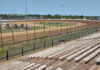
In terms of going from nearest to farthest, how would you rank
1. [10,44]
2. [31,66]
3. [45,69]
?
[45,69], [31,66], [10,44]

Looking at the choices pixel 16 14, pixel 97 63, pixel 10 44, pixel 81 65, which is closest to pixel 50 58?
A: pixel 81 65

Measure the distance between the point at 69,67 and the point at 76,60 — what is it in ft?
3.39

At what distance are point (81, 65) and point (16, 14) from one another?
152357mm

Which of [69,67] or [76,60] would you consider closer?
[69,67]

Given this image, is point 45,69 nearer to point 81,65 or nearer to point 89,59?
point 81,65

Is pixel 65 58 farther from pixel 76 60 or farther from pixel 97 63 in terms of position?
pixel 97 63

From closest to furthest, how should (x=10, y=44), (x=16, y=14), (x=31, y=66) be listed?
(x=31, y=66)
(x=10, y=44)
(x=16, y=14)

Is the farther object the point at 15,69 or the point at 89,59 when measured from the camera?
the point at 89,59

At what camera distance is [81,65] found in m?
10.3

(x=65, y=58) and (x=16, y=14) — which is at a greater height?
(x=16, y=14)

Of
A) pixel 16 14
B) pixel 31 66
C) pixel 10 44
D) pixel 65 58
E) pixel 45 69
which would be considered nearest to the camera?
pixel 45 69

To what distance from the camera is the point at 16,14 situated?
156m

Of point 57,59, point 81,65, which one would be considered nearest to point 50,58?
point 57,59

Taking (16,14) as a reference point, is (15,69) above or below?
below
